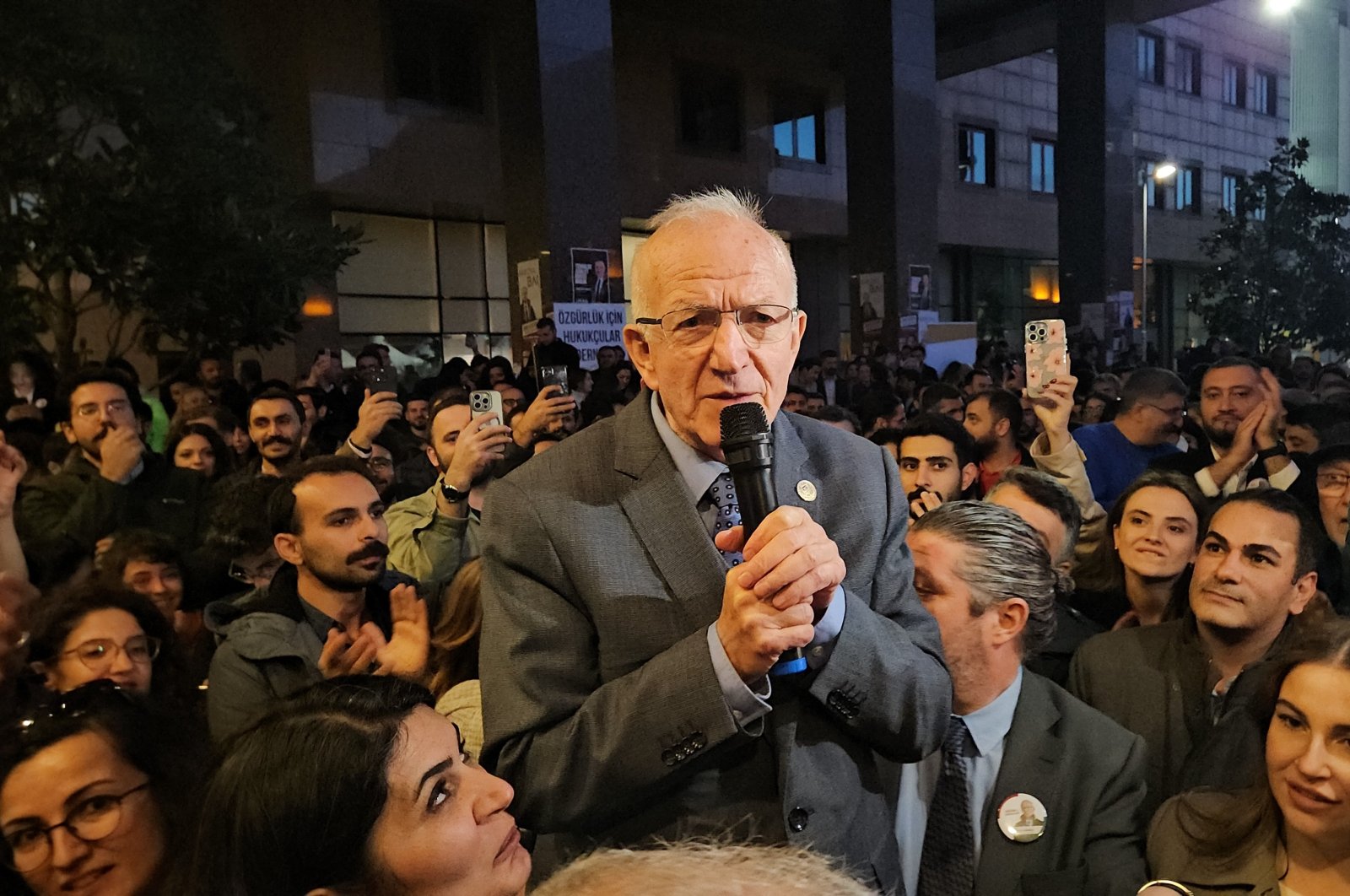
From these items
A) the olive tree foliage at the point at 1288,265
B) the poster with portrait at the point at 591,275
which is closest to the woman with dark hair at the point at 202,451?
the poster with portrait at the point at 591,275

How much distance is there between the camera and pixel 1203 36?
25.5 metres

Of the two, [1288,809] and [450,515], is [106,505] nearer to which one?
[450,515]

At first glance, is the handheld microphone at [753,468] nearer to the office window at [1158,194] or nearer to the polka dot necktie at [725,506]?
the polka dot necktie at [725,506]

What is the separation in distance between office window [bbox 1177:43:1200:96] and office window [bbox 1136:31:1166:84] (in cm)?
83

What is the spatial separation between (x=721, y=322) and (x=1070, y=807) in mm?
1231

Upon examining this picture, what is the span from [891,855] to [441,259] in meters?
14.8

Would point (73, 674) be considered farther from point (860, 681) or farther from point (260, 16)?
point (260, 16)

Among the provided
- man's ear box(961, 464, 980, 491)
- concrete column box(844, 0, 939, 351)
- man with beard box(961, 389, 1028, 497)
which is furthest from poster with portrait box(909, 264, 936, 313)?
man's ear box(961, 464, 980, 491)

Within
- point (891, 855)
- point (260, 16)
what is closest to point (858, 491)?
point (891, 855)

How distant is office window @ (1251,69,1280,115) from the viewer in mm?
27781

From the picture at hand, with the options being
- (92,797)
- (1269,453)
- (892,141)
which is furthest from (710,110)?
(92,797)

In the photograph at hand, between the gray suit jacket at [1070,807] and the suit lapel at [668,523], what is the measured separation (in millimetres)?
920

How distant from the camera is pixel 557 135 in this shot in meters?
9.64

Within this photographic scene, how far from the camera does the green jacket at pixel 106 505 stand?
12.6ft
